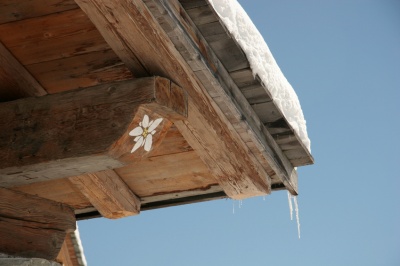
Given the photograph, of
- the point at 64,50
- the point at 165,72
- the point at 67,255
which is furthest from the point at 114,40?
the point at 67,255

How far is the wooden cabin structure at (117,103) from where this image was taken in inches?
153

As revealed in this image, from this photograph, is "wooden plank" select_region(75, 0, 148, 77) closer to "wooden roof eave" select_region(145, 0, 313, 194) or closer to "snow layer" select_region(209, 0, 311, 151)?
"wooden roof eave" select_region(145, 0, 313, 194)

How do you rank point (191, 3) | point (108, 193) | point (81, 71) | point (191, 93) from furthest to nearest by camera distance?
point (108, 193) → point (81, 71) → point (191, 93) → point (191, 3)

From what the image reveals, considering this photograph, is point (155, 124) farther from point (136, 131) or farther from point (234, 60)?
point (234, 60)

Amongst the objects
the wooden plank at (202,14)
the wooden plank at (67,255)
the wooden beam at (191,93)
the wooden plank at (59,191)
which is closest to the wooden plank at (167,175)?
the wooden beam at (191,93)

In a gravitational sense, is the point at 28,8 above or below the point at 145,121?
above

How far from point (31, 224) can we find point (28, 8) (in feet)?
3.80

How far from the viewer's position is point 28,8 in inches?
162

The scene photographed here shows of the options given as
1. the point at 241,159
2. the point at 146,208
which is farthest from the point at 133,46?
the point at 146,208

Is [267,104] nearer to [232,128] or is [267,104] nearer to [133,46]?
[232,128]

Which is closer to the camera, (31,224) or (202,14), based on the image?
(202,14)

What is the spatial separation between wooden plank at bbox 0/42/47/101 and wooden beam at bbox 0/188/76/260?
0.50m

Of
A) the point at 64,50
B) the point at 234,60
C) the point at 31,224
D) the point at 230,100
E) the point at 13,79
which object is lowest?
the point at 31,224

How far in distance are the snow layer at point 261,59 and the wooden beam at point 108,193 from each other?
3.93 ft
